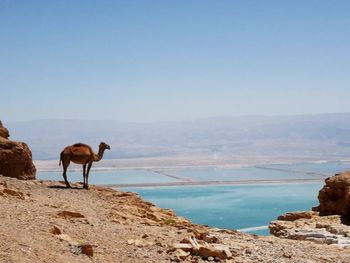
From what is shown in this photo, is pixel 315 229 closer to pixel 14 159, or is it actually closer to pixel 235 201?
pixel 14 159

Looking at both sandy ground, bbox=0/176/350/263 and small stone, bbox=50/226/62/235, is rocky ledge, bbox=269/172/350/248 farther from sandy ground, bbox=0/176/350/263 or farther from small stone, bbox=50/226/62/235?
small stone, bbox=50/226/62/235

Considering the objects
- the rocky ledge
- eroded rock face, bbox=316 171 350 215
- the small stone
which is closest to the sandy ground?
the small stone

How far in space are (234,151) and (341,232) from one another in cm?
18658

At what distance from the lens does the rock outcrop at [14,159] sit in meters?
15.4

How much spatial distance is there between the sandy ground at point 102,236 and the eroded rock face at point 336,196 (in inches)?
226

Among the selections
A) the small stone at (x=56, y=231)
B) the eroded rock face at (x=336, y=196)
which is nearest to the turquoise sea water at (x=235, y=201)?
the eroded rock face at (x=336, y=196)

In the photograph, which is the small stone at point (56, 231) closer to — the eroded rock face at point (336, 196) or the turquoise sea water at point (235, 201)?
the eroded rock face at point (336, 196)

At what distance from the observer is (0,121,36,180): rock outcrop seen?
15367 millimetres

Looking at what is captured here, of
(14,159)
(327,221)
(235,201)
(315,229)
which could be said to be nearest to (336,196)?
(327,221)

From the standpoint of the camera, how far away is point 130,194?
1409 centimetres

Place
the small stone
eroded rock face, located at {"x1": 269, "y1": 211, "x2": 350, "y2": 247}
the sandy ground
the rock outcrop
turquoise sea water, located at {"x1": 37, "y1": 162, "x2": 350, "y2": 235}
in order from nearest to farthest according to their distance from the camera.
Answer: the sandy ground < the small stone < eroded rock face, located at {"x1": 269, "y1": 211, "x2": 350, "y2": 247} < the rock outcrop < turquoise sea water, located at {"x1": 37, "y1": 162, "x2": 350, "y2": 235}

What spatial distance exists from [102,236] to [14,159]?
8.35m

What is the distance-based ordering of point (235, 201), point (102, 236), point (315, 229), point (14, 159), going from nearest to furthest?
1. point (102, 236)
2. point (315, 229)
3. point (14, 159)
4. point (235, 201)

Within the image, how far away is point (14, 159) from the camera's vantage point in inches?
611
